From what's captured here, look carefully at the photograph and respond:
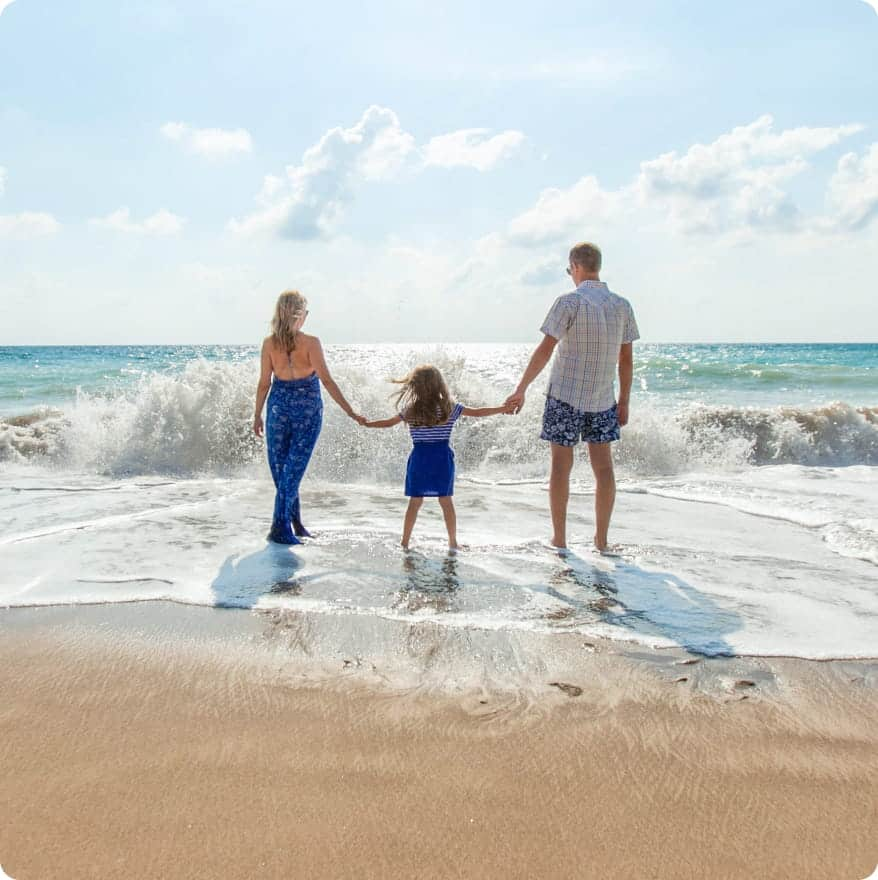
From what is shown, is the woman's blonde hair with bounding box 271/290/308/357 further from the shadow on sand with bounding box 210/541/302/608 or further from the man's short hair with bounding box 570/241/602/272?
the man's short hair with bounding box 570/241/602/272

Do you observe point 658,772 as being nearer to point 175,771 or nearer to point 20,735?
point 175,771

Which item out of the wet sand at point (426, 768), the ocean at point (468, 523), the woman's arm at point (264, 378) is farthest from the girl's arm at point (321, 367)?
the wet sand at point (426, 768)

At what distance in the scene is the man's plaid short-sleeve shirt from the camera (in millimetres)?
4637

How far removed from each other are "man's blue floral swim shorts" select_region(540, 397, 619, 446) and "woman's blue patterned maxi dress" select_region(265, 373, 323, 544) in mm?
1681

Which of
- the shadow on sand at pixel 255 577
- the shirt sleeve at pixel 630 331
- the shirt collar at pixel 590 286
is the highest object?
the shirt collar at pixel 590 286

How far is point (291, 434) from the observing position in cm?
531

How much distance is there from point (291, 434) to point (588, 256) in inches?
96.9

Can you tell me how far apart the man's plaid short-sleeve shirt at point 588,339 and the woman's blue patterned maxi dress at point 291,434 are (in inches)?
70.3

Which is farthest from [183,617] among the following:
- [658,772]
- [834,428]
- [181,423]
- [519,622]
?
[834,428]

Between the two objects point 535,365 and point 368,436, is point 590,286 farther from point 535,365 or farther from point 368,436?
point 368,436

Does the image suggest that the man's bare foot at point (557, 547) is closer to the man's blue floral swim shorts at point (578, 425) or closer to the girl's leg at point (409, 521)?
the man's blue floral swim shorts at point (578, 425)

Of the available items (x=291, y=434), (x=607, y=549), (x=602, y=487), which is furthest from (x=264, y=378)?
(x=607, y=549)

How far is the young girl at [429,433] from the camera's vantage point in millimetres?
4770

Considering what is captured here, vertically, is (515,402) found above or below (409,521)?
above
